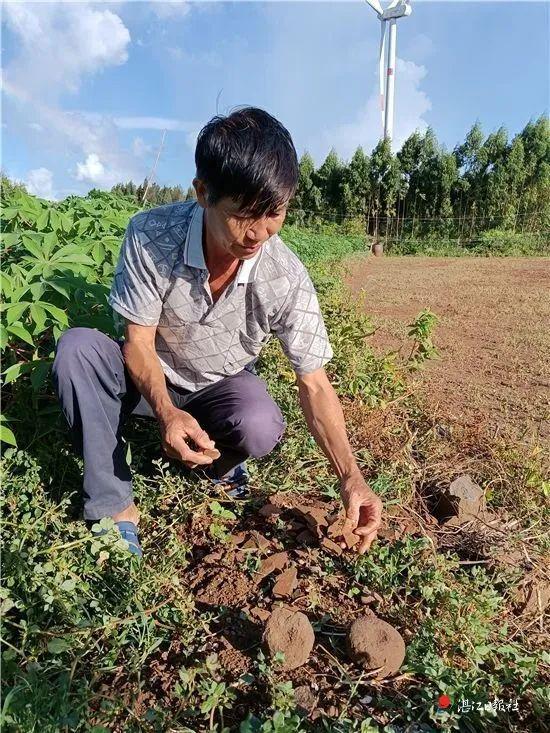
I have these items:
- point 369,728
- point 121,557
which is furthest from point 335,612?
point 121,557

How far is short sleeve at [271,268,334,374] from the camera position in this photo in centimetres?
169

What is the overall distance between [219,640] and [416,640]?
447 millimetres

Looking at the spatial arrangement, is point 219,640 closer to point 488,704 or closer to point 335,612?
point 335,612

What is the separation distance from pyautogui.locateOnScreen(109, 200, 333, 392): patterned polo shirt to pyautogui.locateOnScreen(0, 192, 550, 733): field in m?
0.33

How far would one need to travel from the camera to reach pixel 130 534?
5.20 feet

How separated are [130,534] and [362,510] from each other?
63 centimetres

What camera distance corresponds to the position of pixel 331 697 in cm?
122

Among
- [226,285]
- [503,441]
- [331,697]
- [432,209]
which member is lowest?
[331,697]

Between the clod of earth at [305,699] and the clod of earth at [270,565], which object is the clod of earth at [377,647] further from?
the clod of earth at [270,565]

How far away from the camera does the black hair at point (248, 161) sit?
1320mm

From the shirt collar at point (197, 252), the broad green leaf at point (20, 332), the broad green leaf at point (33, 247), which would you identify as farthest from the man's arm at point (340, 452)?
the broad green leaf at point (33, 247)

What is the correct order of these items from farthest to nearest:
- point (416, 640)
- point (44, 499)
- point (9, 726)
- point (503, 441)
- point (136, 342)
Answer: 1. point (503, 441)
2. point (44, 499)
3. point (136, 342)
4. point (416, 640)
5. point (9, 726)

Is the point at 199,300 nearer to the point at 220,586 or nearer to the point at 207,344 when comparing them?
the point at 207,344

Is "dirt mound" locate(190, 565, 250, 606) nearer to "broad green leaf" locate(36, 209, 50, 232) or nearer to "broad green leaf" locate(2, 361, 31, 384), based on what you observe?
"broad green leaf" locate(2, 361, 31, 384)
